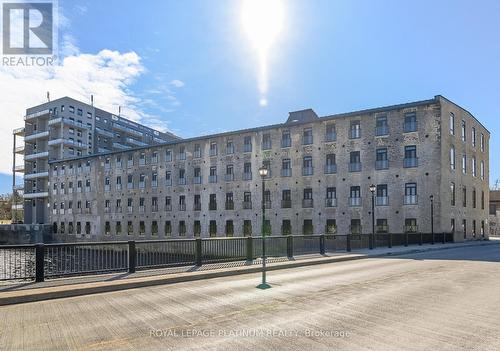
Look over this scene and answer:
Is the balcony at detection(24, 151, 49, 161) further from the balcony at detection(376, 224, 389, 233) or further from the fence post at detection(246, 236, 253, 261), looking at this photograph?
the fence post at detection(246, 236, 253, 261)

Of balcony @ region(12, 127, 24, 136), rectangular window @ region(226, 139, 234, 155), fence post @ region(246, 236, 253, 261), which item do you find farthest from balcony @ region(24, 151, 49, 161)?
fence post @ region(246, 236, 253, 261)

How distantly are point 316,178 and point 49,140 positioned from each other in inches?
2303

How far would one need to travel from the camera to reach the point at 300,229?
43.4m

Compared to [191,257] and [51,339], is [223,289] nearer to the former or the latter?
[51,339]

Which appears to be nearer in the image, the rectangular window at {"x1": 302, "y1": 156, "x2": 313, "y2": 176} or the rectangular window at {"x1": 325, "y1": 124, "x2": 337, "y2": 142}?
the rectangular window at {"x1": 325, "y1": 124, "x2": 337, "y2": 142}

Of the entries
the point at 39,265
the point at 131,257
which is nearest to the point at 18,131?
the point at 131,257

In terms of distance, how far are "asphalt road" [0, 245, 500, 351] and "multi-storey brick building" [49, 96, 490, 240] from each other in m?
28.4

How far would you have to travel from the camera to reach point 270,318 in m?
7.42

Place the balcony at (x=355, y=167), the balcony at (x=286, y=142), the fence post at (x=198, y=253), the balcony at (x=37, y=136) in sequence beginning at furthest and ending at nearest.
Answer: the balcony at (x=37, y=136) < the balcony at (x=286, y=142) < the balcony at (x=355, y=167) < the fence post at (x=198, y=253)

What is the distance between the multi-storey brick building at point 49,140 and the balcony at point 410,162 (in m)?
62.6

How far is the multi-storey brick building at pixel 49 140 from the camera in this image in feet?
248

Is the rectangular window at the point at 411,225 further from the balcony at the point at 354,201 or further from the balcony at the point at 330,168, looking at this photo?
the balcony at the point at 330,168

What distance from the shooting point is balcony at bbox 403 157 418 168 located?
38031 mm

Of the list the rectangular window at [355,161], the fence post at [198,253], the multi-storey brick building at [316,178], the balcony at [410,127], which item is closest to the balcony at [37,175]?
the multi-storey brick building at [316,178]
